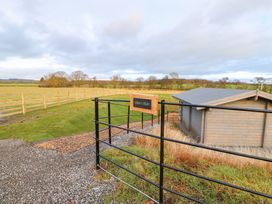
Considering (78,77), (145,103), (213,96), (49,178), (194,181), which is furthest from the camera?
(78,77)

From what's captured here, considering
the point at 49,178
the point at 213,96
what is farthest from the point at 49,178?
the point at 213,96

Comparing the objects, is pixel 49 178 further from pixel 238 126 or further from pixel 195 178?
pixel 238 126

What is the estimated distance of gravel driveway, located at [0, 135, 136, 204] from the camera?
8.48 ft

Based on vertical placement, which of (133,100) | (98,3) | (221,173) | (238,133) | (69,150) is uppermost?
(98,3)

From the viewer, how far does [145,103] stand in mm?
2410

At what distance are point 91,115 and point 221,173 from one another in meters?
9.38

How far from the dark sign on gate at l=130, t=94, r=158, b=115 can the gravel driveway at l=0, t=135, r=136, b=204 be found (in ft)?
4.95

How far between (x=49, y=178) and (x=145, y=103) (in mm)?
2497

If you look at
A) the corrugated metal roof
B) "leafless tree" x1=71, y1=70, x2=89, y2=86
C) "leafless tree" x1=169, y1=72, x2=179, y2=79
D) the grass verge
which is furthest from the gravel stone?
"leafless tree" x1=169, y1=72, x2=179, y2=79

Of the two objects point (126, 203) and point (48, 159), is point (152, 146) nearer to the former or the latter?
point (126, 203)

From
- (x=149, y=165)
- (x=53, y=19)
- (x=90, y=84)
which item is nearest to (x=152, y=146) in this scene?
(x=149, y=165)

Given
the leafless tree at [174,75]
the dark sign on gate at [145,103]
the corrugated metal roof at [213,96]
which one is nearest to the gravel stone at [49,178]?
the dark sign on gate at [145,103]

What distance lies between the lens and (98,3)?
28.7 ft

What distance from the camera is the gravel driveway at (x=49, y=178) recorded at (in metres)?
2.59
